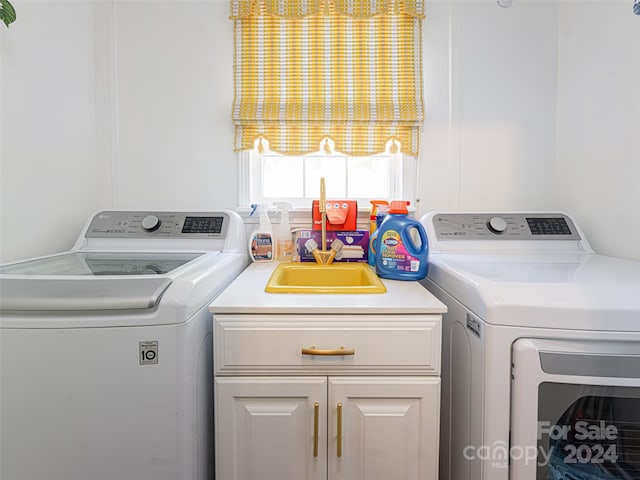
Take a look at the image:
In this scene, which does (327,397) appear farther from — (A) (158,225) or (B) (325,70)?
(B) (325,70)

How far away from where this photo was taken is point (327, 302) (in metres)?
1.07

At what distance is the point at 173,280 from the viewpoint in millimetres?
997

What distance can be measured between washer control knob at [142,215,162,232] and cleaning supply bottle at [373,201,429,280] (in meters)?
1.02

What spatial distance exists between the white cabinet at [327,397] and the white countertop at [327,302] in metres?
0.02

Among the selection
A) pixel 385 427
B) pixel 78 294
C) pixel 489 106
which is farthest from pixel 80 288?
pixel 489 106

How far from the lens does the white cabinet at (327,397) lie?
104cm

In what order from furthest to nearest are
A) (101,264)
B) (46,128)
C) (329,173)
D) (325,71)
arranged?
(329,173) < (325,71) < (46,128) < (101,264)

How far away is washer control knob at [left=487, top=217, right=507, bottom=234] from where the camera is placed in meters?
1.63

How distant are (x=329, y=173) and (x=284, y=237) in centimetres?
49

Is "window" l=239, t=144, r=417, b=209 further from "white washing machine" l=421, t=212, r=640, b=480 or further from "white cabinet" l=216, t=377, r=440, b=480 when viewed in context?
"white cabinet" l=216, t=377, r=440, b=480

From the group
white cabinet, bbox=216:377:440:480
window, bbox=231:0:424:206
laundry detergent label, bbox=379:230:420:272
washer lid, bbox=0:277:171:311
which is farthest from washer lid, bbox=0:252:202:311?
window, bbox=231:0:424:206

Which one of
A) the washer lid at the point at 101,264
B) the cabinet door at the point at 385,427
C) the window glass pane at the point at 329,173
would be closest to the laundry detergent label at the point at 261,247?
the washer lid at the point at 101,264

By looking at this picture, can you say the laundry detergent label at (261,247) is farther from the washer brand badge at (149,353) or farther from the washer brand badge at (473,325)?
the washer brand badge at (473,325)

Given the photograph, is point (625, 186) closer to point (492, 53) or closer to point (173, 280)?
point (492, 53)
